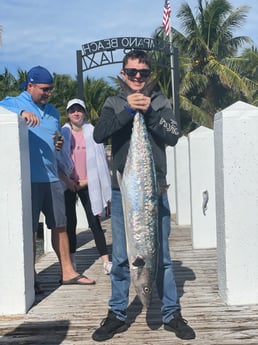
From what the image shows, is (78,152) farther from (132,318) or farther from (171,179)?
(171,179)

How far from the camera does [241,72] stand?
34031mm

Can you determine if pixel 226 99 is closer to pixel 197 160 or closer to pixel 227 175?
pixel 197 160

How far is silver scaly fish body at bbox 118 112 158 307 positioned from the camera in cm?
353

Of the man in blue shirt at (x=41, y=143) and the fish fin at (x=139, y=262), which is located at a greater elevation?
the man in blue shirt at (x=41, y=143)

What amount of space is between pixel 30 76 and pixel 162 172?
1894 mm

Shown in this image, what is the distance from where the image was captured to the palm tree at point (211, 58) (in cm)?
3238

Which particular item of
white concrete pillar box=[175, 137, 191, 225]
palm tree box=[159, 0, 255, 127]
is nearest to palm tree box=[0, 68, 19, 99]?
palm tree box=[159, 0, 255, 127]

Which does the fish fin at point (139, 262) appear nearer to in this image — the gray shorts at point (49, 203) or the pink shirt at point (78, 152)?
the gray shorts at point (49, 203)

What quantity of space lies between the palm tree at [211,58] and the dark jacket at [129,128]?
92.0ft

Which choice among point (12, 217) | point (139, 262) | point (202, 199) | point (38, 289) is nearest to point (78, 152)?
point (38, 289)

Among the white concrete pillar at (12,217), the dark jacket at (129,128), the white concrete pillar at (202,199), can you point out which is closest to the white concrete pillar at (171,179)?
the white concrete pillar at (202,199)

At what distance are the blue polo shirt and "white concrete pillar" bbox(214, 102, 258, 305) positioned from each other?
5.22 feet

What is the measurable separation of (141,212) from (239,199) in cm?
119

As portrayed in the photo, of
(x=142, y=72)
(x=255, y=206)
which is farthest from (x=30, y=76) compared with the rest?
(x=255, y=206)
